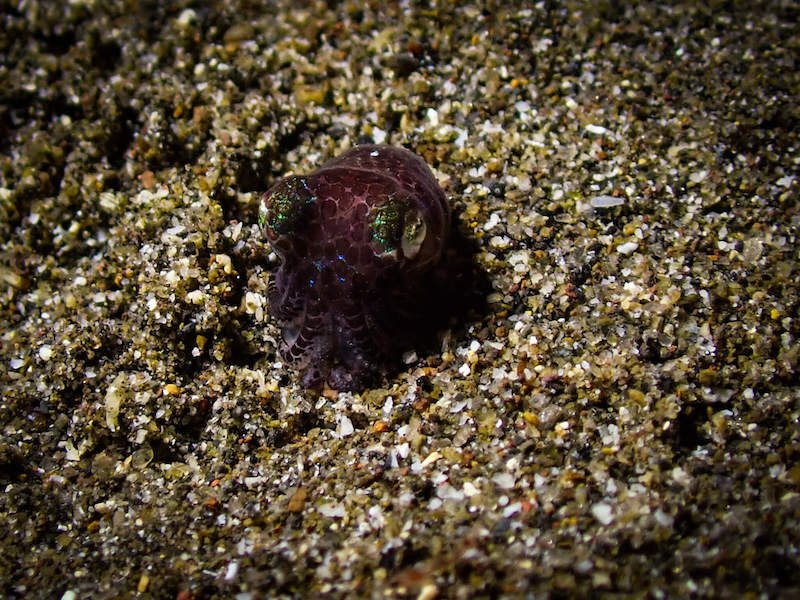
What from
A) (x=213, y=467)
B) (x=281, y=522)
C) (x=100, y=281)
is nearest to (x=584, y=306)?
(x=281, y=522)

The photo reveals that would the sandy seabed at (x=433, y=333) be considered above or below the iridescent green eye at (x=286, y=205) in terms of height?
below

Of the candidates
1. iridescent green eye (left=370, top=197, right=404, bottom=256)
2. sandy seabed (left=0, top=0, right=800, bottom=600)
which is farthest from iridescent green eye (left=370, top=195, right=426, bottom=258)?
sandy seabed (left=0, top=0, right=800, bottom=600)

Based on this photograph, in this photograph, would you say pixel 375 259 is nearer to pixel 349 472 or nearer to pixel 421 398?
pixel 421 398

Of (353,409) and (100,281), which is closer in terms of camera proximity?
(353,409)

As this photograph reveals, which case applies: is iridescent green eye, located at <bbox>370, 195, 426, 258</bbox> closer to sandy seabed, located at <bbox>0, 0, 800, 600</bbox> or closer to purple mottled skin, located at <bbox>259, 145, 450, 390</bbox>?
purple mottled skin, located at <bbox>259, 145, 450, 390</bbox>

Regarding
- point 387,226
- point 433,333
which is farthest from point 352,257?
point 433,333

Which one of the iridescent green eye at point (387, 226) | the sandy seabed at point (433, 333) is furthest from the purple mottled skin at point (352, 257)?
the sandy seabed at point (433, 333)

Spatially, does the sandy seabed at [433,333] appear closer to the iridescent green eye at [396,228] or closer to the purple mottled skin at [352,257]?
the purple mottled skin at [352,257]

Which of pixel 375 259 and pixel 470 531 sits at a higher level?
pixel 375 259
